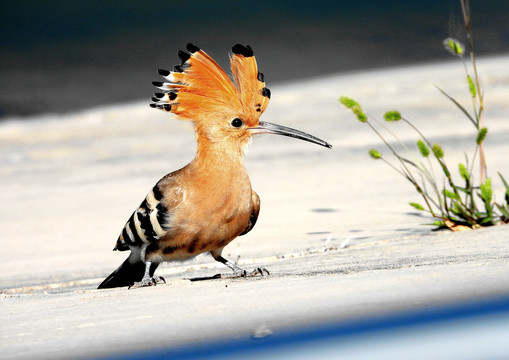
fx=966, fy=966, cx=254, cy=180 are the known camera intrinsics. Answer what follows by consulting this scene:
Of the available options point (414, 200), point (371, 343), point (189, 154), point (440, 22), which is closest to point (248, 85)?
point (371, 343)

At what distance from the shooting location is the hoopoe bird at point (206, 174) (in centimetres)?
324

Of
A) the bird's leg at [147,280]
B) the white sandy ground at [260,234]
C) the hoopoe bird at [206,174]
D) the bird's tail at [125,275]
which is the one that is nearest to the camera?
the white sandy ground at [260,234]

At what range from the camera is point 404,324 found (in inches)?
90.4

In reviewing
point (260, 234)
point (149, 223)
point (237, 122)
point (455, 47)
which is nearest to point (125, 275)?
point (149, 223)

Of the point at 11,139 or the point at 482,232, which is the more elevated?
the point at 11,139

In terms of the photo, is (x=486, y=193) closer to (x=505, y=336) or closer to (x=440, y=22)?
(x=505, y=336)

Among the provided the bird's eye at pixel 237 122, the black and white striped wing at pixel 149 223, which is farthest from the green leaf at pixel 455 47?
the black and white striped wing at pixel 149 223

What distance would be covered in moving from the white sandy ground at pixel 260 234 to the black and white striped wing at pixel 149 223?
0.20 m

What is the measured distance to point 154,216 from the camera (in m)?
A: 3.29

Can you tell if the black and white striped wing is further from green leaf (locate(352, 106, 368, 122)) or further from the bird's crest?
green leaf (locate(352, 106, 368, 122))

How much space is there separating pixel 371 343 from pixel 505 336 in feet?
0.96

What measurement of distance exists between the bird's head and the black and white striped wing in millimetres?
282

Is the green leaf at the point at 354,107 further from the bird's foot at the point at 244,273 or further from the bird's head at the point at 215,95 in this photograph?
the bird's foot at the point at 244,273

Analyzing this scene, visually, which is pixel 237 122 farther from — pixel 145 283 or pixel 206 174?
pixel 145 283
